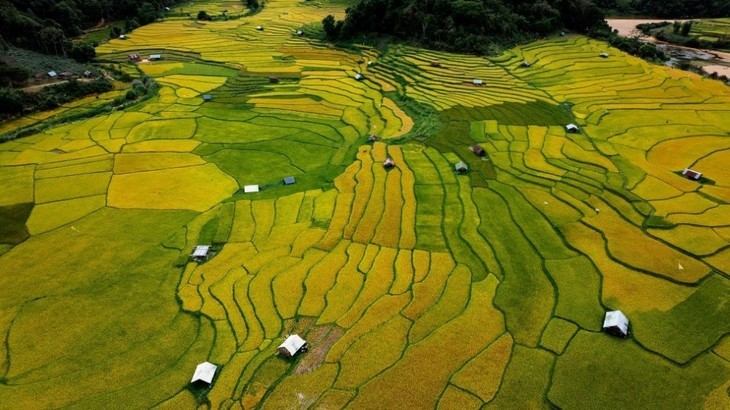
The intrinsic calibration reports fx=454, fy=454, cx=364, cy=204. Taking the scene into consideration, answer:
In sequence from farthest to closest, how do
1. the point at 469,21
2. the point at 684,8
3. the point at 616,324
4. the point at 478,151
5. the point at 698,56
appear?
the point at 684,8
the point at 469,21
the point at 698,56
the point at 478,151
the point at 616,324

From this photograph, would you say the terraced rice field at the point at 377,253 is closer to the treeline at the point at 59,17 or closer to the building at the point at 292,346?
the building at the point at 292,346

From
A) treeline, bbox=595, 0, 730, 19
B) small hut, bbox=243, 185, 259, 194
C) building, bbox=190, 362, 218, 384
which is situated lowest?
building, bbox=190, 362, 218, 384

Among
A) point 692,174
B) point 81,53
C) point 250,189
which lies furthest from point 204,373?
point 81,53

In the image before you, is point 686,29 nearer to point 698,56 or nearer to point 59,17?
point 698,56

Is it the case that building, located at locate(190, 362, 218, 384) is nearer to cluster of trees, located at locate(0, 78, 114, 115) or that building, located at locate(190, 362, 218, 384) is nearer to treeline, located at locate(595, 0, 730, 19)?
cluster of trees, located at locate(0, 78, 114, 115)

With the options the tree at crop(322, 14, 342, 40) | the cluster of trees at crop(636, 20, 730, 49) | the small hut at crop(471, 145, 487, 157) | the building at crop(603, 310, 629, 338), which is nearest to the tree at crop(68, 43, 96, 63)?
the tree at crop(322, 14, 342, 40)
